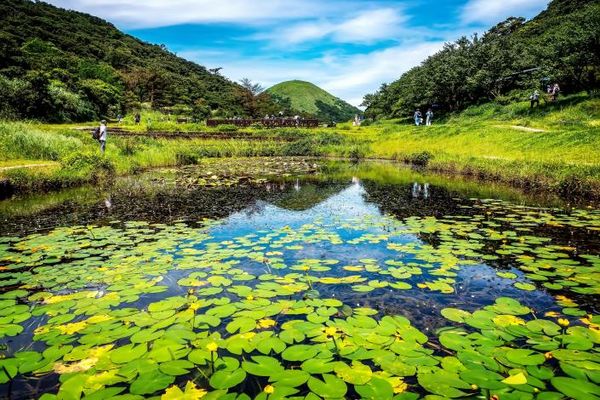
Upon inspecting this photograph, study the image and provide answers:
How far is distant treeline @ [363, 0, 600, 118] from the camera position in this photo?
67.8 feet

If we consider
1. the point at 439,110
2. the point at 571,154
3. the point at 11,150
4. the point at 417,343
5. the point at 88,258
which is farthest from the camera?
the point at 439,110

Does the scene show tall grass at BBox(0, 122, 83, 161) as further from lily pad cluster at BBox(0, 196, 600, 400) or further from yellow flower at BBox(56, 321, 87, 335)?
yellow flower at BBox(56, 321, 87, 335)

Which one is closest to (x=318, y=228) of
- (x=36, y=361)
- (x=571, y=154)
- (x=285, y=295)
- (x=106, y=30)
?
(x=285, y=295)

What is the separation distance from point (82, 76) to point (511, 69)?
51027 mm

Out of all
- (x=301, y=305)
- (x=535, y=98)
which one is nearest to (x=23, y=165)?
(x=301, y=305)

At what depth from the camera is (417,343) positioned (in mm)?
2836

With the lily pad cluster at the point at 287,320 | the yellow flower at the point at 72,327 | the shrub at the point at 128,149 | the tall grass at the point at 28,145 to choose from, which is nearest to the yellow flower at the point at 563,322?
the lily pad cluster at the point at 287,320

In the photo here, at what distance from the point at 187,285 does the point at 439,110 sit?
38061 millimetres

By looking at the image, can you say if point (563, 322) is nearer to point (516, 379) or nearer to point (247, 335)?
point (516, 379)

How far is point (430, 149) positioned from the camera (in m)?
20.1

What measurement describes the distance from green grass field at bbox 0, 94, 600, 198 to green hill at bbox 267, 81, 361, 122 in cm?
7626

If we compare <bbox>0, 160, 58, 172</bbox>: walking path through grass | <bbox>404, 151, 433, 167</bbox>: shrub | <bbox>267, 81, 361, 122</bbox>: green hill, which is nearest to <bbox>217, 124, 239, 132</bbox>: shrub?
<bbox>404, 151, 433, 167</bbox>: shrub

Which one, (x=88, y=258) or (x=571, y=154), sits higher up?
(x=571, y=154)

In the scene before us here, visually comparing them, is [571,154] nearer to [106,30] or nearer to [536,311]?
[536,311]
